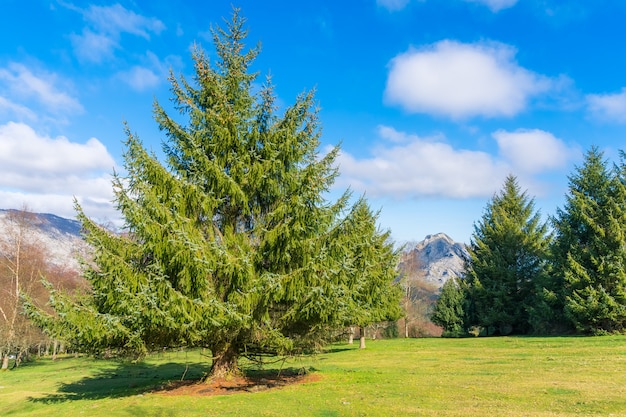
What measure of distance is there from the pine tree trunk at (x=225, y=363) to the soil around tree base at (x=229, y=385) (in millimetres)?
167

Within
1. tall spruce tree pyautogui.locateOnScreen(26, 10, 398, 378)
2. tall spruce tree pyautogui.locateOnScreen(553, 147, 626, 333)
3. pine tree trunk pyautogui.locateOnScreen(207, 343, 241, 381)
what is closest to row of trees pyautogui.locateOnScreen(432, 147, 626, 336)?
tall spruce tree pyautogui.locateOnScreen(553, 147, 626, 333)

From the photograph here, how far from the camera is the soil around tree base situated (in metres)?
12.5

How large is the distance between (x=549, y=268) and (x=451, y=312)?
32.0 ft

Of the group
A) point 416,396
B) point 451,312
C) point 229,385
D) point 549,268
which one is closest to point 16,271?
point 229,385

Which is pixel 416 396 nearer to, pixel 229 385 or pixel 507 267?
pixel 229 385

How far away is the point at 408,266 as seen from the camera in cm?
4750

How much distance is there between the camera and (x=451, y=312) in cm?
3738

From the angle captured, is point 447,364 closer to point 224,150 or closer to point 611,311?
point 224,150

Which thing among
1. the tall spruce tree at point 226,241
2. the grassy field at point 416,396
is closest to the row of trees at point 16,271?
the grassy field at point 416,396

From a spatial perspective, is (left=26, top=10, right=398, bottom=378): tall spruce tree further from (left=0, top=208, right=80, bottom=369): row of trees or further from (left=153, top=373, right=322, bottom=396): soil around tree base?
→ (left=0, top=208, right=80, bottom=369): row of trees

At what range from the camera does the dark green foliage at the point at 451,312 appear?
3734 cm

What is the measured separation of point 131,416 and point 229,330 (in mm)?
3123

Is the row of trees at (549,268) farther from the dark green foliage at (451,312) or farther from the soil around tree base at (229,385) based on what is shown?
the soil around tree base at (229,385)

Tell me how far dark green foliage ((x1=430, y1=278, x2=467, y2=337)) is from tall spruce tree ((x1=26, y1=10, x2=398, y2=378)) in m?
25.6
